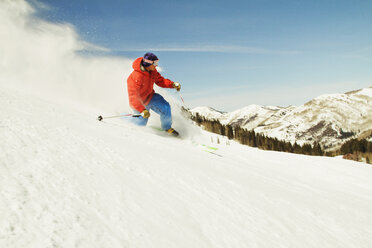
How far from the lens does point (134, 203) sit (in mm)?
2488

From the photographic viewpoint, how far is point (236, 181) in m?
4.24

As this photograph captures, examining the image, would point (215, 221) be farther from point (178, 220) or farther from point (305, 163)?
point (305, 163)

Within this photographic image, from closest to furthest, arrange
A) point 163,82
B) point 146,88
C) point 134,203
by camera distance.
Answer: point 134,203 → point 146,88 → point 163,82

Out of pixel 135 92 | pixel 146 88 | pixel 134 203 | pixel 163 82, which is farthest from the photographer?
pixel 163 82

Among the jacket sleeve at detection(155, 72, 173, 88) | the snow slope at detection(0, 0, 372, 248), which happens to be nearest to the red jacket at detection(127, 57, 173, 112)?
the jacket sleeve at detection(155, 72, 173, 88)

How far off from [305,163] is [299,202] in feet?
18.1

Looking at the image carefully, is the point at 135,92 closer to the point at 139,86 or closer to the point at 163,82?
the point at 139,86

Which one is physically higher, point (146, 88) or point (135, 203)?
point (146, 88)

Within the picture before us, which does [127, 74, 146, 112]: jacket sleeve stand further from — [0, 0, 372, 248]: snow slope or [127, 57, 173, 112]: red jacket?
[0, 0, 372, 248]: snow slope

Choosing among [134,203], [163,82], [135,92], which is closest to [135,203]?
[134,203]

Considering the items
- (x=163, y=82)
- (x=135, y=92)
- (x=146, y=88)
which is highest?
(x=163, y=82)

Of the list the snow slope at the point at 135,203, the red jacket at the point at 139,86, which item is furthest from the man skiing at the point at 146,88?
the snow slope at the point at 135,203

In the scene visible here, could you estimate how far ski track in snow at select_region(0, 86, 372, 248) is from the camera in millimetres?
1872

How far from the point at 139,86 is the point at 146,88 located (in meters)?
0.40
